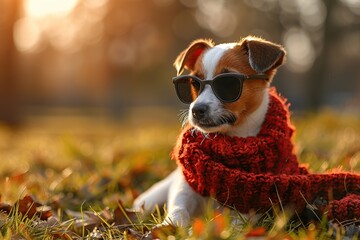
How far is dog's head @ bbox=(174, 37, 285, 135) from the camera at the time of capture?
3148mm

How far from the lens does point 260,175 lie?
9.84ft

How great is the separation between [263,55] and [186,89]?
536mm

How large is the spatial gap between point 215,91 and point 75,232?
3.92 ft

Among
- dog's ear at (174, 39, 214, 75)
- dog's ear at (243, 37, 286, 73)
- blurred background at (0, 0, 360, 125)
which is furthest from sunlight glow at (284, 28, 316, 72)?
dog's ear at (243, 37, 286, 73)

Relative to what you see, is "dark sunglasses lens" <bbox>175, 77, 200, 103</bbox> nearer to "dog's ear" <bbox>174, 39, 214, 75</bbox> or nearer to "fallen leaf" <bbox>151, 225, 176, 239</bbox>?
"dog's ear" <bbox>174, 39, 214, 75</bbox>

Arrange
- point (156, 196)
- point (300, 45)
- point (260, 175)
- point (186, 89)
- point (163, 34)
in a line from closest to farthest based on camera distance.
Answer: point (260, 175) < point (186, 89) < point (156, 196) < point (300, 45) < point (163, 34)

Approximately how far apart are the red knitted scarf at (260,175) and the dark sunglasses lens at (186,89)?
0.26 meters

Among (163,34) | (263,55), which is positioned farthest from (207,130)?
(163,34)

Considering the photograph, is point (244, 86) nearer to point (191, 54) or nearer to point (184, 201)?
point (191, 54)

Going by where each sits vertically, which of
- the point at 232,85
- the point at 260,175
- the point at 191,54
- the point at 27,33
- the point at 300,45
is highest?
the point at 191,54

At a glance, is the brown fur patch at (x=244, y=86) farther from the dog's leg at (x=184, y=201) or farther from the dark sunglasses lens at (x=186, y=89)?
the dog's leg at (x=184, y=201)

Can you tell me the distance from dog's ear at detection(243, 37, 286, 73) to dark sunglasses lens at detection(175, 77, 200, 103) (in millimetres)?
397

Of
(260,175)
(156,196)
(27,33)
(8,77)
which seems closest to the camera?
(260,175)

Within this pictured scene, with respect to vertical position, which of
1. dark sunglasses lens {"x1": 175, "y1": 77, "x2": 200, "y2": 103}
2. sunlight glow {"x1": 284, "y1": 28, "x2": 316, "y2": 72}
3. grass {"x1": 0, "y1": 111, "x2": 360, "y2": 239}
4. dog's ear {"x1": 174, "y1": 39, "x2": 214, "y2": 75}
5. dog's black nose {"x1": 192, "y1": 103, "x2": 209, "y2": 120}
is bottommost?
sunlight glow {"x1": 284, "y1": 28, "x2": 316, "y2": 72}
